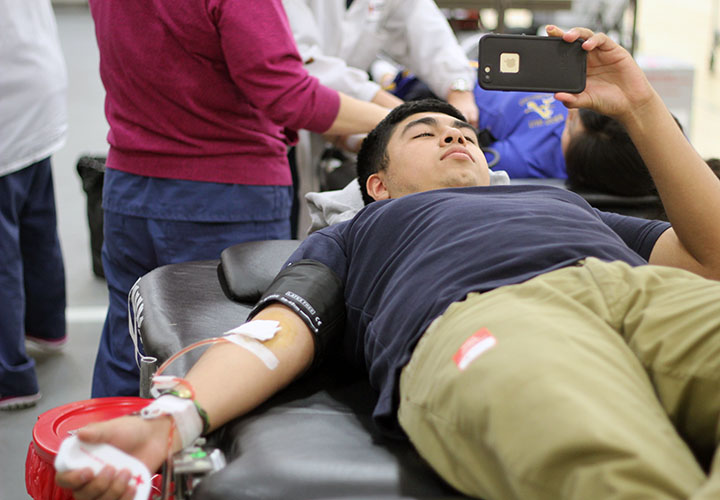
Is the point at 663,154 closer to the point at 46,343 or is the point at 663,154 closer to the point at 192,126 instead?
the point at 192,126

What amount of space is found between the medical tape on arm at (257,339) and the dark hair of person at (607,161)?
1.38 metres

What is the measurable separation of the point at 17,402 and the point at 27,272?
0.43 metres

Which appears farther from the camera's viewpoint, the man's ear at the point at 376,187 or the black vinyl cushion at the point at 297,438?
the man's ear at the point at 376,187

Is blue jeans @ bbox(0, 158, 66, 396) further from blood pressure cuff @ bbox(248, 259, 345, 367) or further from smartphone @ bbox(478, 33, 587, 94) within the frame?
smartphone @ bbox(478, 33, 587, 94)

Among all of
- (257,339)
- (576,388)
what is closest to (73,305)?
(257,339)

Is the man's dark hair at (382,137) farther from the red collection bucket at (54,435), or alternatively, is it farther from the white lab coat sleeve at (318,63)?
the red collection bucket at (54,435)

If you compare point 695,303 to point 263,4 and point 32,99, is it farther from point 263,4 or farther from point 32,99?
point 32,99

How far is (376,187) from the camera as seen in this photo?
65.2 inches

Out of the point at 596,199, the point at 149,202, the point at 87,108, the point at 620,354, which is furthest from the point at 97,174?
the point at 87,108

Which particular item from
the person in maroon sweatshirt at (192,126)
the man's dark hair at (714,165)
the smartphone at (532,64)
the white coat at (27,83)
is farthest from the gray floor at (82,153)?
the man's dark hair at (714,165)

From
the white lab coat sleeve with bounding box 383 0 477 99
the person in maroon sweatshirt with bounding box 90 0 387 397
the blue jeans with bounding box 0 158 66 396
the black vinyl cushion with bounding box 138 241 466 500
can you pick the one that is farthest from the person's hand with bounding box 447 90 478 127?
the blue jeans with bounding box 0 158 66 396

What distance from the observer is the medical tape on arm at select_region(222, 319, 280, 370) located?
45.1 inches

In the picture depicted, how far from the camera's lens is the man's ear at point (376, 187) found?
5.39 feet

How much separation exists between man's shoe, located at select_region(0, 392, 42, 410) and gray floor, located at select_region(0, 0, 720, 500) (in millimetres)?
19
